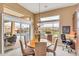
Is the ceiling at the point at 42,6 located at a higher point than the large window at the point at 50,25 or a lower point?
higher

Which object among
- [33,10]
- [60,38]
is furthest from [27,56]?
[33,10]

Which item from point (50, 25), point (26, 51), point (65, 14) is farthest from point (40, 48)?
point (65, 14)

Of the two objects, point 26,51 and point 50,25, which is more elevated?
point 50,25

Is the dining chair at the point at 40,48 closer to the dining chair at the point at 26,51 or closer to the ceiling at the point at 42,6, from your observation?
the dining chair at the point at 26,51

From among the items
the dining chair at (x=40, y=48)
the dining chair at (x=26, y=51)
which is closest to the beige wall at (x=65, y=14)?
the dining chair at (x=40, y=48)

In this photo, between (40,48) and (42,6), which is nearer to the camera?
(42,6)

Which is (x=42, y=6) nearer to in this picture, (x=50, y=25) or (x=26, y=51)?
(x=50, y=25)

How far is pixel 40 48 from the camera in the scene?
2.94 metres

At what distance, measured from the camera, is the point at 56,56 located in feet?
9.11

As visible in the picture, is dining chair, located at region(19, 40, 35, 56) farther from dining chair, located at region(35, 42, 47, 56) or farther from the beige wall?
the beige wall

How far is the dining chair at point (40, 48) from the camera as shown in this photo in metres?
2.84

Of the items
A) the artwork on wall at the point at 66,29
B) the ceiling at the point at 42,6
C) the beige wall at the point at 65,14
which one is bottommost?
the artwork on wall at the point at 66,29

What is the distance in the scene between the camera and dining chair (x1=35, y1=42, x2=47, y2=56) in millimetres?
2844

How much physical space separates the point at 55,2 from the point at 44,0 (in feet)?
0.81
